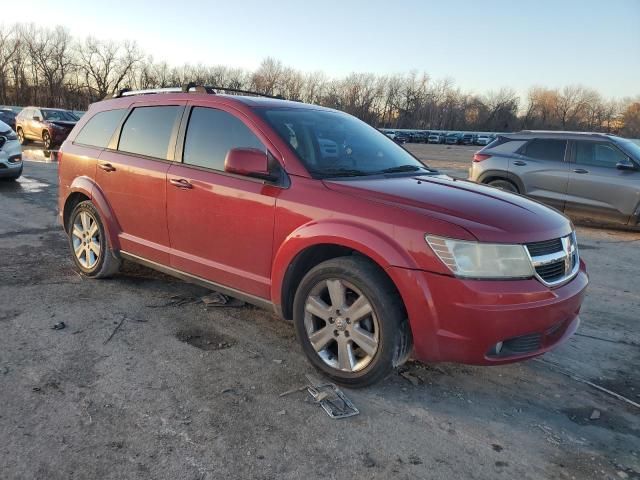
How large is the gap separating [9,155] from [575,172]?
1114 centimetres

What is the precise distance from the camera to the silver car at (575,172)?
A: 28.5 ft

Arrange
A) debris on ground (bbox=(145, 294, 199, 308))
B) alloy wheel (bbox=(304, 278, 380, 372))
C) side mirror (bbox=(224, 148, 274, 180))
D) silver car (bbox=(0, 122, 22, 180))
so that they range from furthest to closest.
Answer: silver car (bbox=(0, 122, 22, 180)) → debris on ground (bbox=(145, 294, 199, 308)) → side mirror (bbox=(224, 148, 274, 180)) → alloy wheel (bbox=(304, 278, 380, 372))

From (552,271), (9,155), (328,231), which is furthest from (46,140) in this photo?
(552,271)

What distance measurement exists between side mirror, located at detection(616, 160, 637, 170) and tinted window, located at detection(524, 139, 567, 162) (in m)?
0.93

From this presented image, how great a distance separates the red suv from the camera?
2.76 metres

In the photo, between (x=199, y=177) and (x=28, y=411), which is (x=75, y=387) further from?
(x=199, y=177)

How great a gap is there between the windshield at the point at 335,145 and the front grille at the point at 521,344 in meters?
1.51

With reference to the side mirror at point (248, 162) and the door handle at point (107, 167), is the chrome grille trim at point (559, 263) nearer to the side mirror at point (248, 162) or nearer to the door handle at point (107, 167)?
the side mirror at point (248, 162)

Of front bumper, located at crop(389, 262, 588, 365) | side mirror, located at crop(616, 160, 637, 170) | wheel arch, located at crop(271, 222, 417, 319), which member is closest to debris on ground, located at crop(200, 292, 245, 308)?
wheel arch, located at crop(271, 222, 417, 319)

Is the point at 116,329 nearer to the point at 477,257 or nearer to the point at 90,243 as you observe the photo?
the point at 90,243

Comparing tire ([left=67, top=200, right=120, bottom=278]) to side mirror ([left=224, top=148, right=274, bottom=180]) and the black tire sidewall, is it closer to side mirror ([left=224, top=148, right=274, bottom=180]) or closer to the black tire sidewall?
the black tire sidewall

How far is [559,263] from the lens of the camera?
3.04 m

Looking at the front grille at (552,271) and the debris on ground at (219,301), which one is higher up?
the front grille at (552,271)

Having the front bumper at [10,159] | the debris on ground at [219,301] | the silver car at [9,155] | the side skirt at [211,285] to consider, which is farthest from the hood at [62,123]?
the debris on ground at [219,301]
